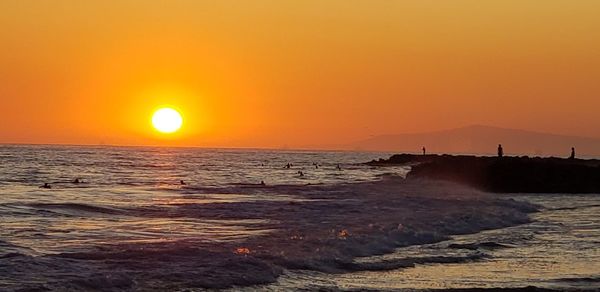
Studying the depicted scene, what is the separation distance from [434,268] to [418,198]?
23522 millimetres

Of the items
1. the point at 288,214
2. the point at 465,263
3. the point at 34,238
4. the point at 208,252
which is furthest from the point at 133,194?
the point at 465,263

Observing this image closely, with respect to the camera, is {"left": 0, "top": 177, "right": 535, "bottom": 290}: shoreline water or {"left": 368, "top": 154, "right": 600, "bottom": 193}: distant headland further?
{"left": 368, "top": 154, "right": 600, "bottom": 193}: distant headland

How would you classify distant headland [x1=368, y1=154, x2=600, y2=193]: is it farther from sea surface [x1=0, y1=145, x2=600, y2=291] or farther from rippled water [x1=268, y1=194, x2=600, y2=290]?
rippled water [x1=268, y1=194, x2=600, y2=290]

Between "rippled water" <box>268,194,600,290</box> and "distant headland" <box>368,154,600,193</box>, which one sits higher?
"distant headland" <box>368,154,600,193</box>

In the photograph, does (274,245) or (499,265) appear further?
(274,245)

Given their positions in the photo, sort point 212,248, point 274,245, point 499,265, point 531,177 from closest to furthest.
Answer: point 499,265, point 212,248, point 274,245, point 531,177

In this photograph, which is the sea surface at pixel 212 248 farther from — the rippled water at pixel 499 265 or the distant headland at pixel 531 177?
the distant headland at pixel 531 177

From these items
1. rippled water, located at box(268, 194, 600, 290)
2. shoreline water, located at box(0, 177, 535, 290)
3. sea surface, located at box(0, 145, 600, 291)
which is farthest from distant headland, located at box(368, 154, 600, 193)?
rippled water, located at box(268, 194, 600, 290)

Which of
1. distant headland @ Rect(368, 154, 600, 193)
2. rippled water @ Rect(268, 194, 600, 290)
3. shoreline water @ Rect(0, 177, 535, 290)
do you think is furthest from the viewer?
distant headland @ Rect(368, 154, 600, 193)

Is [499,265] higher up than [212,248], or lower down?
lower down

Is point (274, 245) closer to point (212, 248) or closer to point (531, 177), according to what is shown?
point (212, 248)

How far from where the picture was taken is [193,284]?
584 inches

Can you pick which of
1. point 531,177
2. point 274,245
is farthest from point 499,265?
point 531,177

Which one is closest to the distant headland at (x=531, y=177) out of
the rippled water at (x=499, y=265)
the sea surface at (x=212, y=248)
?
the sea surface at (x=212, y=248)
